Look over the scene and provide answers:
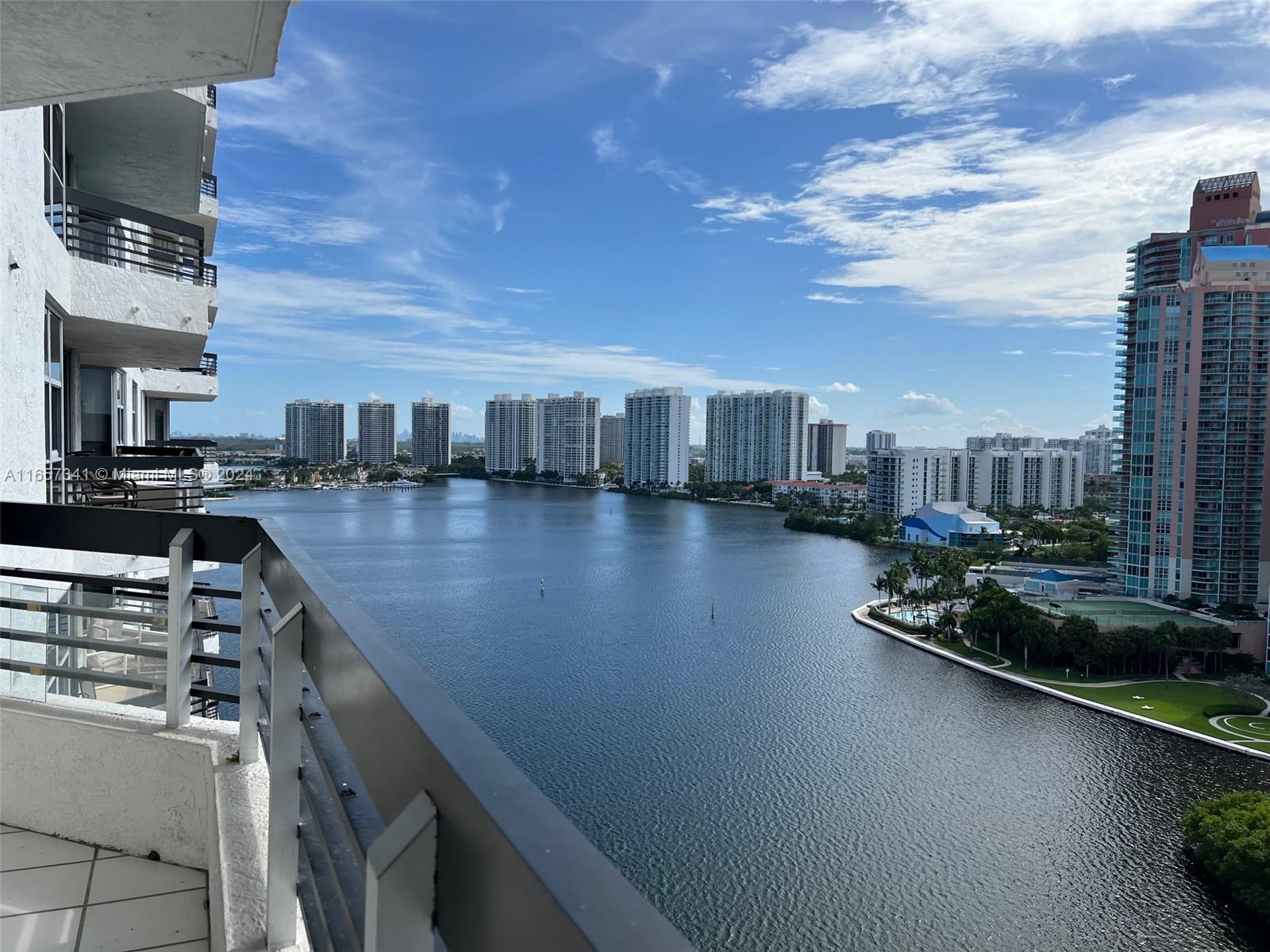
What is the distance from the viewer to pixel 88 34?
926mm

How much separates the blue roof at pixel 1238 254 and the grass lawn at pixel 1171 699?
1143cm

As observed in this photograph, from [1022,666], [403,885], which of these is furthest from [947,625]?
[403,885]

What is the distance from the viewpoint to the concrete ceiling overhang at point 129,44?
2.83 ft

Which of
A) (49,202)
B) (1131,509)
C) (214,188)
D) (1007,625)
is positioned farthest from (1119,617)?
(49,202)

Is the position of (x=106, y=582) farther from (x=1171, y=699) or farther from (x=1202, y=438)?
(x=1202, y=438)

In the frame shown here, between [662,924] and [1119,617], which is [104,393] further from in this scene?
[1119,617]

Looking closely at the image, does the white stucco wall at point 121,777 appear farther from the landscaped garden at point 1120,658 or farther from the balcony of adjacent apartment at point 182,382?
the landscaped garden at point 1120,658

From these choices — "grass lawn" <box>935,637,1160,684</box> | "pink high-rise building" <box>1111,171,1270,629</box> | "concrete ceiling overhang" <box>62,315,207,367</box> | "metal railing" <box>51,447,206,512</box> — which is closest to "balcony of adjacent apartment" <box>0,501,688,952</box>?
"metal railing" <box>51,447,206,512</box>

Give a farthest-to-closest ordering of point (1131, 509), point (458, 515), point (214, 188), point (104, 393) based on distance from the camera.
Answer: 1. point (458, 515)
2. point (1131, 509)
3. point (214, 188)
4. point (104, 393)

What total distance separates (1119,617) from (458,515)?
3035 centimetres

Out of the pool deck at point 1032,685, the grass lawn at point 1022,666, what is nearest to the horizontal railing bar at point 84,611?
the pool deck at point 1032,685

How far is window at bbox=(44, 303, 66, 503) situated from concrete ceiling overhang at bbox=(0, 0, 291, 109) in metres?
2.43

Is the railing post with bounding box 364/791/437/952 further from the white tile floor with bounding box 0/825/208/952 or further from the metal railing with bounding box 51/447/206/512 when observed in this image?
the metal railing with bounding box 51/447/206/512

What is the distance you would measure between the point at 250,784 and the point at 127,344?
157 inches
